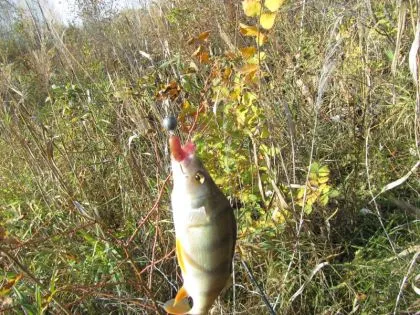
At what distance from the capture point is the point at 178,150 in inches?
25.7

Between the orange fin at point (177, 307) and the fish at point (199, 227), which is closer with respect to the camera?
the fish at point (199, 227)

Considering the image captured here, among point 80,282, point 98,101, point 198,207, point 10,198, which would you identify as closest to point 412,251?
point 80,282

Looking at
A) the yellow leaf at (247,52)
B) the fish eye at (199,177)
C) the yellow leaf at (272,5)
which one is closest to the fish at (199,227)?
the fish eye at (199,177)

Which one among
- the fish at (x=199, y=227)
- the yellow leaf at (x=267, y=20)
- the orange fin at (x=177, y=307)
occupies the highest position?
the yellow leaf at (x=267, y=20)

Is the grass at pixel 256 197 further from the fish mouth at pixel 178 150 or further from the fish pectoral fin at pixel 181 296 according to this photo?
the fish mouth at pixel 178 150

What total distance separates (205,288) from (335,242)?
165 cm

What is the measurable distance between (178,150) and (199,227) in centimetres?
12

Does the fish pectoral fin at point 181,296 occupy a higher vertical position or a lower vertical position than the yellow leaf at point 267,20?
lower

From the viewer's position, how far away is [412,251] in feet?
6.46

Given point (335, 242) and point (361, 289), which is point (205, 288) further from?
point (335, 242)

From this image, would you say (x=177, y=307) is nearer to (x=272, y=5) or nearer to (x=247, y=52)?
(x=272, y=5)

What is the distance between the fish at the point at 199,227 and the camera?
0.67 m

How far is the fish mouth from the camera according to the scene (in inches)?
25.3

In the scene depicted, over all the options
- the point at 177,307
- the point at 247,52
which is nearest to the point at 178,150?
the point at 177,307
